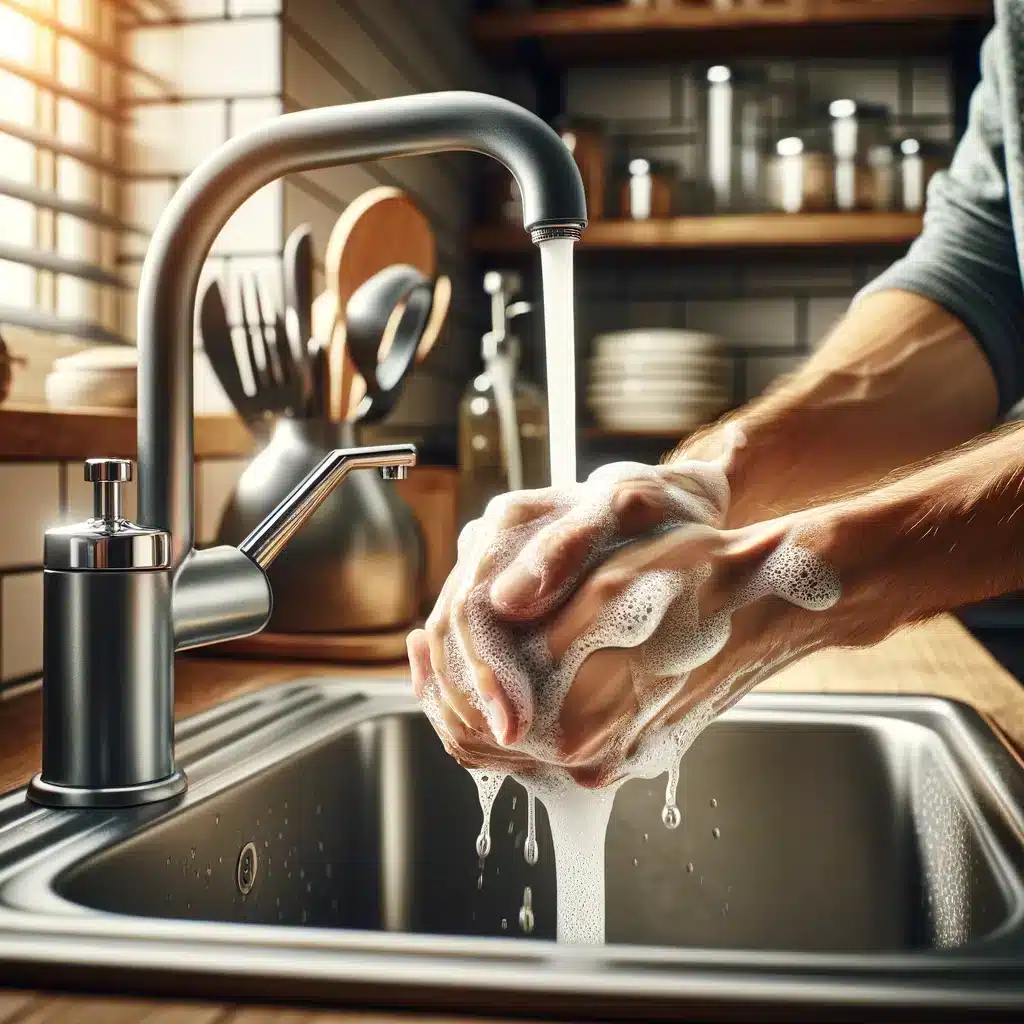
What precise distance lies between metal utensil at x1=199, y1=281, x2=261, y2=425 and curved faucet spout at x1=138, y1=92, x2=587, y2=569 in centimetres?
37

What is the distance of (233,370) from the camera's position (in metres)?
1.02

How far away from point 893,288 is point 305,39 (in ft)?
2.34

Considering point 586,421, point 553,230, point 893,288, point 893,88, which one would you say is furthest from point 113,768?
point 893,88

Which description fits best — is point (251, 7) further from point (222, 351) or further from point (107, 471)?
point (107, 471)

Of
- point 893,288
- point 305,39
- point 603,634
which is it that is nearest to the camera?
point 603,634

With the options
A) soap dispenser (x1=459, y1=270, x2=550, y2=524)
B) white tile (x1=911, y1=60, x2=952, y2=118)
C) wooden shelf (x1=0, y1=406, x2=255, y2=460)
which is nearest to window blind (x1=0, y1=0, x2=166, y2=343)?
wooden shelf (x1=0, y1=406, x2=255, y2=460)

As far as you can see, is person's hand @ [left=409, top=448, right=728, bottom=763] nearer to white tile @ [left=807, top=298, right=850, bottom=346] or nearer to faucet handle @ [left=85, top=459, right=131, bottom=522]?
faucet handle @ [left=85, top=459, right=131, bottom=522]

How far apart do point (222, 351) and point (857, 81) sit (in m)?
1.57

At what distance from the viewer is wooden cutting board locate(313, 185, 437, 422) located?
1.11 meters

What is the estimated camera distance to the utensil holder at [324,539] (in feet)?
3.29

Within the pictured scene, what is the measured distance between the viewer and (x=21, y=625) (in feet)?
2.85

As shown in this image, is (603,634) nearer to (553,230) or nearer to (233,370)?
(553,230)

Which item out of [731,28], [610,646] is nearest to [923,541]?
[610,646]

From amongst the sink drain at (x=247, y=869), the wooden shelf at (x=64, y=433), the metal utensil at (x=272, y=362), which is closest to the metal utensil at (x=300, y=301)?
the metal utensil at (x=272, y=362)
